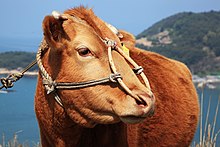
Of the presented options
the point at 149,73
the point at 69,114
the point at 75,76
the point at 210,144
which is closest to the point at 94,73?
the point at 75,76

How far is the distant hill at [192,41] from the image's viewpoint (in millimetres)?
106600

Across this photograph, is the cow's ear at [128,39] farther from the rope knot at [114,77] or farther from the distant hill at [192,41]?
the distant hill at [192,41]

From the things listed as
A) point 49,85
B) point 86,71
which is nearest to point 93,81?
point 86,71

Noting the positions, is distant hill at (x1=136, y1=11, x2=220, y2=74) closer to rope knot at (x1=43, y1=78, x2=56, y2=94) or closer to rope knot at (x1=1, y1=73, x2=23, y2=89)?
rope knot at (x1=1, y1=73, x2=23, y2=89)

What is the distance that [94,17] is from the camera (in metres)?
4.61

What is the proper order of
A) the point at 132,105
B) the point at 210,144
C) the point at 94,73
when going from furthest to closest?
the point at 210,144
the point at 94,73
the point at 132,105

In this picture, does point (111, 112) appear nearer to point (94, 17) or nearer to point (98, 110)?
point (98, 110)

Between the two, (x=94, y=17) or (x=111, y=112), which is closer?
(x=111, y=112)

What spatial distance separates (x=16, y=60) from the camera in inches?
2260

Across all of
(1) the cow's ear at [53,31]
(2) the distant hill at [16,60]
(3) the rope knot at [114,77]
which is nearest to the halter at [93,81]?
(3) the rope knot at [114,77]

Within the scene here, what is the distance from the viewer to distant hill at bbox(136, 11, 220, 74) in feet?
350

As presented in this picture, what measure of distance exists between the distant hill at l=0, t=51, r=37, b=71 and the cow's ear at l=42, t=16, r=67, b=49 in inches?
1728

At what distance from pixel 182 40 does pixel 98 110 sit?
5268 inches

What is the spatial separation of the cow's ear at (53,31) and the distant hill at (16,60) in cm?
4390
